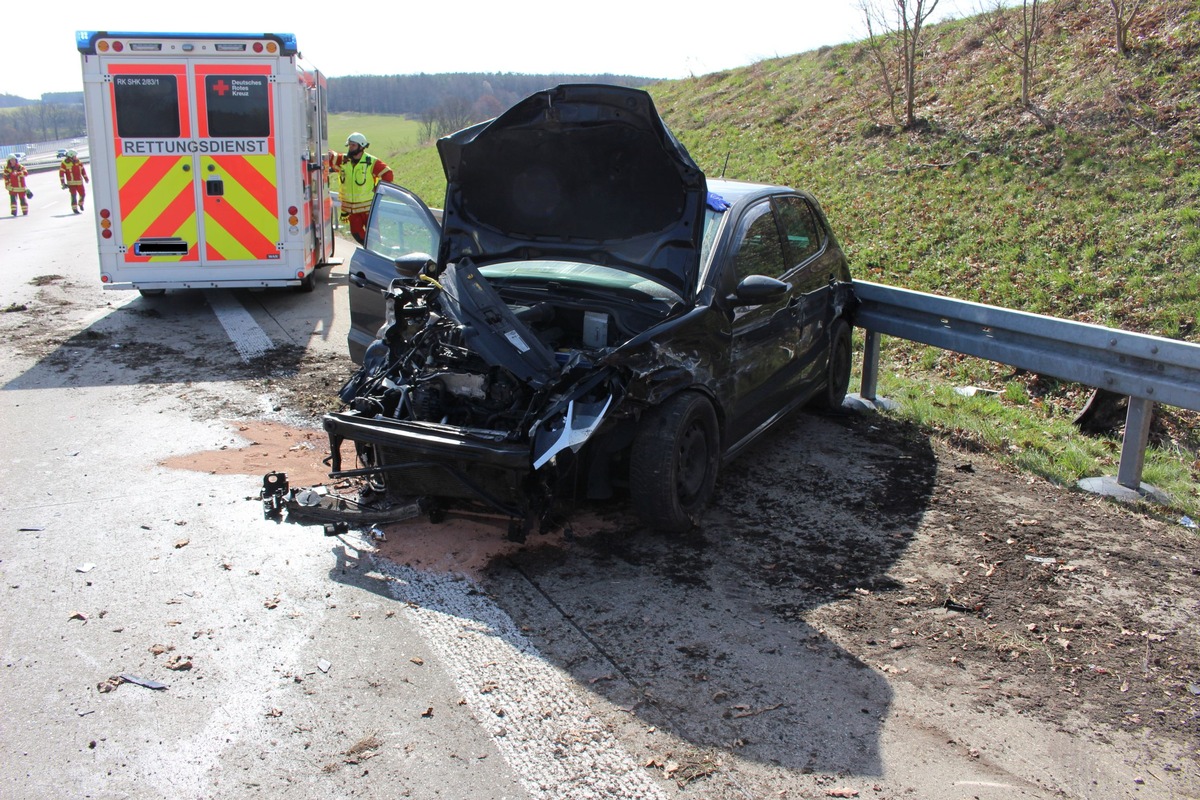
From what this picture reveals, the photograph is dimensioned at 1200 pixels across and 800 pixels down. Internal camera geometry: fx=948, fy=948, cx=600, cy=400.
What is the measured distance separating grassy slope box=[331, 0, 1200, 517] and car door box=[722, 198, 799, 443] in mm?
1530

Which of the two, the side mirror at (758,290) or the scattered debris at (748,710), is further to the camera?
the side mirror at (758,290)

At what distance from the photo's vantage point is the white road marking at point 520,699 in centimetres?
308

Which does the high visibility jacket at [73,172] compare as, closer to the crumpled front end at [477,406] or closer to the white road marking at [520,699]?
the crumpled front end at [477,406]

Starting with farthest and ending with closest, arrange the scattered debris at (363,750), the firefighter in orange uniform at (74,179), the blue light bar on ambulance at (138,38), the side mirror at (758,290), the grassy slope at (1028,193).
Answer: the firefighter in orange uniform at (74,179)
the blue light bar on ambulance at (138,38)
the grassy slope at (1028,193)
the side mirror at (758,290)
the scattered debris at (363,750)

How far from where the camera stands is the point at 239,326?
10375 mm

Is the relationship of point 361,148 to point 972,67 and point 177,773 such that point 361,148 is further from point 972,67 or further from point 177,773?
point 177,773

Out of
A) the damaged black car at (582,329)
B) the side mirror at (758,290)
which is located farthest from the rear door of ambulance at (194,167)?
the side mirror at (758,290)

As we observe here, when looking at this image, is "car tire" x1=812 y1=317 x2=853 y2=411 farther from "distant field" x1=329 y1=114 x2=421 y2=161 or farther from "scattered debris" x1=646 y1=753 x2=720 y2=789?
"distant field" x1=329 y1=114 x2=421 y2=161

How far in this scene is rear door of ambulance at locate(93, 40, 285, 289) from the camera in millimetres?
10297

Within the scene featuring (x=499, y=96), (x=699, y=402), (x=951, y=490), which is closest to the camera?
(x=699, y=402)

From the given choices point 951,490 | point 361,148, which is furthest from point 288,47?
point 951,490

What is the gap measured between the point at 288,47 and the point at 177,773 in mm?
9219

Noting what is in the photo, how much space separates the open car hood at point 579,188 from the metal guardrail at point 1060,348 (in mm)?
2493

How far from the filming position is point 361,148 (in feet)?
44.0
